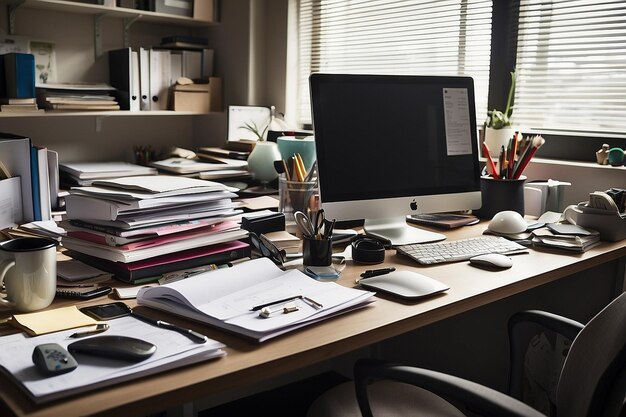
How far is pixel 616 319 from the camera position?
40.1 inches

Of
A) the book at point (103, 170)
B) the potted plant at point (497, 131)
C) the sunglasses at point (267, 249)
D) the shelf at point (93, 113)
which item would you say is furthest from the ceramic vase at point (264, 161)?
the sunglasses at point (267, 249)

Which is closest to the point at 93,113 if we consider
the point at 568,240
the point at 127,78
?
the point at 127,78

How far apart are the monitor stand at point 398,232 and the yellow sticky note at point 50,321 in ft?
2.77

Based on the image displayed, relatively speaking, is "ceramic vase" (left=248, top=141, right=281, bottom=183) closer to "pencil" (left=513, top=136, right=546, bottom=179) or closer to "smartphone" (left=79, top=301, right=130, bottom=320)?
"pencil" (left=513, top=136, right=546, bottom=179)

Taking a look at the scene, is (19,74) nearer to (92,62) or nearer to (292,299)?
(92,62)

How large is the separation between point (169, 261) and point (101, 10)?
6.50 feet

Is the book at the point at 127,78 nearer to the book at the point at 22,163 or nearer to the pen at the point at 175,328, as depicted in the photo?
the book at the point at 22,163

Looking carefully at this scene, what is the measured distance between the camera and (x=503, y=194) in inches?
76.7

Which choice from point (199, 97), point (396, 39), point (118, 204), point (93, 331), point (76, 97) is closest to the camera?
point (93, 331)

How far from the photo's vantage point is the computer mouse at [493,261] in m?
1.45

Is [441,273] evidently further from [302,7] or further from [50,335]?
[302,7]

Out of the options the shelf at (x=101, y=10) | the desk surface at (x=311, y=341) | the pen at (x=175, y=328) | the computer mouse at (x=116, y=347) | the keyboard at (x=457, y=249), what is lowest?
the desk surface at (x=311, y=341)

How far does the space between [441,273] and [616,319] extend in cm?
45

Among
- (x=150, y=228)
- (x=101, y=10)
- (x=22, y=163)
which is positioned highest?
(x=101, y=10)
